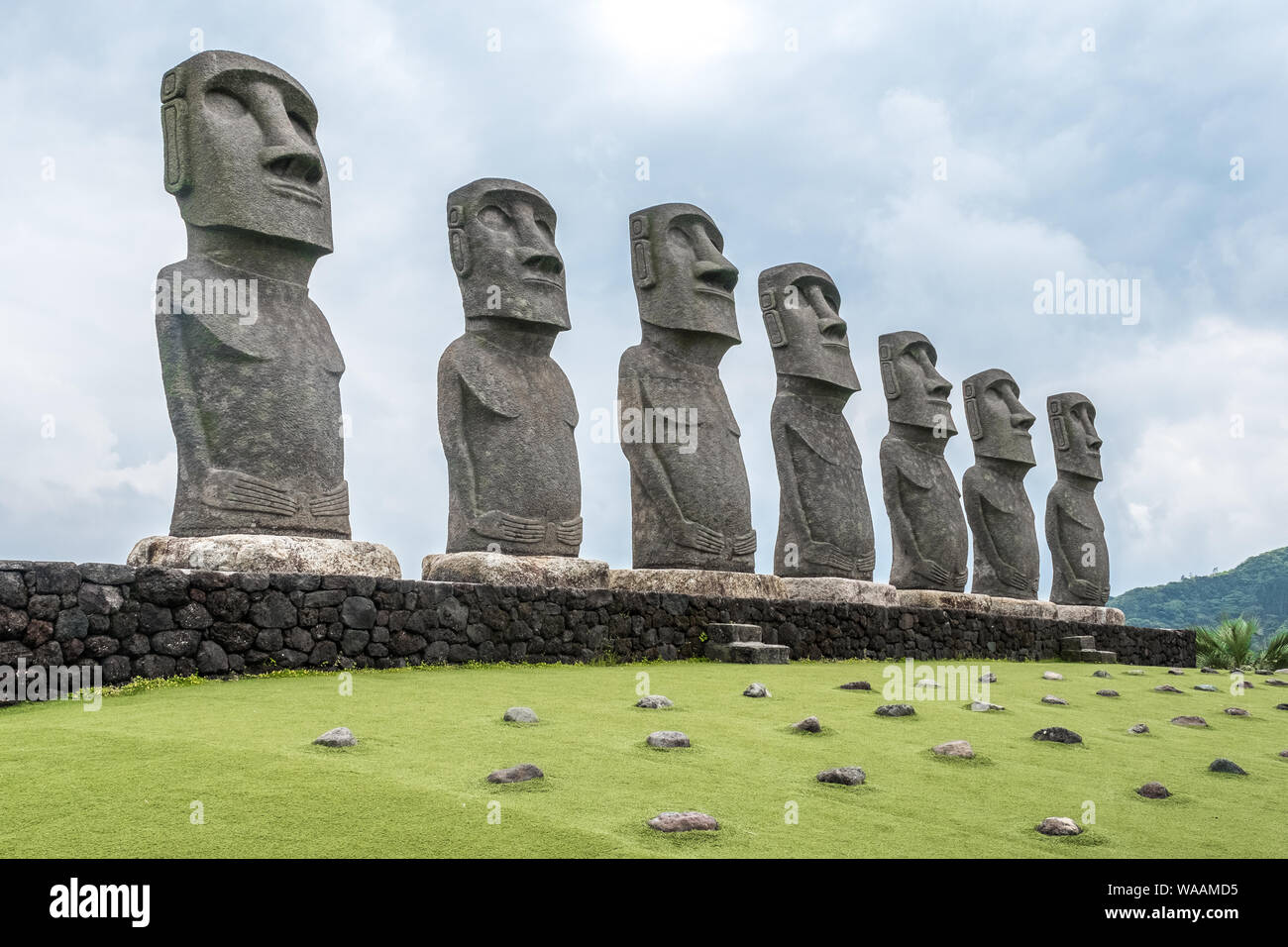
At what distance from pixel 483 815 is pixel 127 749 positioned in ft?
6.55

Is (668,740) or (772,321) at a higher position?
(772,321)

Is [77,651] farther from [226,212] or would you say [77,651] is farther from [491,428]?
[491,428]

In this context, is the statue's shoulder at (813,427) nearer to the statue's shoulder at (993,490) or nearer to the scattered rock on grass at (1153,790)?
the statue's shoulder at (993,490)

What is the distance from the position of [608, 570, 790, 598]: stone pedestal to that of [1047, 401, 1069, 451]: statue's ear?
10.5 metres

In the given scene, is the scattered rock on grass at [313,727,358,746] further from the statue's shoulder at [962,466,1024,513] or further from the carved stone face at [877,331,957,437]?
the statue's shoulder at [962,466,1024,513]

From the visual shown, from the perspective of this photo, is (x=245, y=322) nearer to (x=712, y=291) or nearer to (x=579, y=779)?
(x=712, y=291)

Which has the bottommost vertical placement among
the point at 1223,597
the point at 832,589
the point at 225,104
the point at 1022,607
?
the point at 1223,597

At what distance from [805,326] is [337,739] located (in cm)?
1086

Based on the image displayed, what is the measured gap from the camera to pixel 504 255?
1184 centimetres

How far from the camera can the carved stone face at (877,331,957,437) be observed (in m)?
17.3

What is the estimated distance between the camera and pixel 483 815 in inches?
167

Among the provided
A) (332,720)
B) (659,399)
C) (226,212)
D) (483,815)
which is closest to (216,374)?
(226,212)

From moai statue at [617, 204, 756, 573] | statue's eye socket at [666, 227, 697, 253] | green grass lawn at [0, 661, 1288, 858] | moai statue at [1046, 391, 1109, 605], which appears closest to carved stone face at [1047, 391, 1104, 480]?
moai statue at [1046, 391, 1109, 605]

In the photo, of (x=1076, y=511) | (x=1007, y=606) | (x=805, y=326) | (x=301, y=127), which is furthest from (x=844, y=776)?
(x=1076, y=511)
